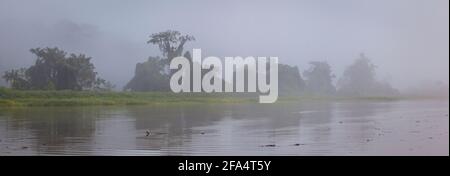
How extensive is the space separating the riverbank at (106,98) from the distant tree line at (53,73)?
3.64 metres

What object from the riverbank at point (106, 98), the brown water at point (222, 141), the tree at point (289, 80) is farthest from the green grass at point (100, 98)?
the brown water at point (222, 141)

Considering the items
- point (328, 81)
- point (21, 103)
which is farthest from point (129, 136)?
point (328, 81)

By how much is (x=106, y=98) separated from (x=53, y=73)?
5.47 meters

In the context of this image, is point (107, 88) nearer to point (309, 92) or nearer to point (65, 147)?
point (309, 92)

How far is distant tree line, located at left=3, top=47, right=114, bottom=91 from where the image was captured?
33.7m

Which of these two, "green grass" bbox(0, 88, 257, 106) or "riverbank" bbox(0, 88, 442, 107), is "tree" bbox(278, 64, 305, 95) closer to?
"riverbank" bbox(0, 88, 442, 107)

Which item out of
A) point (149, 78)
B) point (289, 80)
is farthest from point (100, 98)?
Answer: point (289, 80)

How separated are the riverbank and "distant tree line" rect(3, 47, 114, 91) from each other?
3.64 metres

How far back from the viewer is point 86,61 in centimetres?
3628

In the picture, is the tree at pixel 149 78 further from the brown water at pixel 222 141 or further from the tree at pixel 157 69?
the brown water at pixel 222 141

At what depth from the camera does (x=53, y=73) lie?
113 ft

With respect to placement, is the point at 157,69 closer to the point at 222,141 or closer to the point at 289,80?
the point at 289,80
